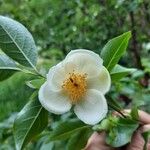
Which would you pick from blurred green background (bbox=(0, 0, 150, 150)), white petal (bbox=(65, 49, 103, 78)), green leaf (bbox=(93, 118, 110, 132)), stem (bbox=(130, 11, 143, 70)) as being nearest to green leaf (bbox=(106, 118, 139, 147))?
green leaf (bbox=(93, 118, 110, 132))

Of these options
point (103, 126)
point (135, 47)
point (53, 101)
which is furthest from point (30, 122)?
point (135, 47)

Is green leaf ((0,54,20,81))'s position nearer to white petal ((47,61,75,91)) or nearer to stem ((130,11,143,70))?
white petal ((47,61,75,91))

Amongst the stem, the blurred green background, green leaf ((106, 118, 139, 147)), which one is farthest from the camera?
the stem

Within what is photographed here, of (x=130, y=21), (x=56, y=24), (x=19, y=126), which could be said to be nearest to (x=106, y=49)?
(x=19, y=126)

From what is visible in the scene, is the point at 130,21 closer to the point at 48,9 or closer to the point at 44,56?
the point at 48,9

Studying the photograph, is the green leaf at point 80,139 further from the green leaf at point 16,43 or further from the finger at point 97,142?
the green leaf at point 16,43

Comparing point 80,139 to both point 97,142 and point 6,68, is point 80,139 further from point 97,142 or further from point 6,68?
point 6,68

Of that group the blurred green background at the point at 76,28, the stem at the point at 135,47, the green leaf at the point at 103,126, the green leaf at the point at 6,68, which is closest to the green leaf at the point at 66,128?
the green leaf at the point at 103,126
